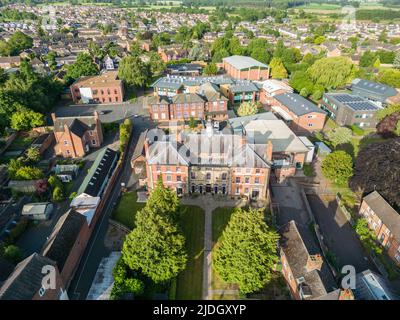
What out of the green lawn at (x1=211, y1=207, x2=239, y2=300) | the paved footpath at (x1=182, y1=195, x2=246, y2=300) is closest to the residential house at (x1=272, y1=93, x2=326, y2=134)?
the paved footpath at (x1=182, y1=195, x2=246, y2=300)

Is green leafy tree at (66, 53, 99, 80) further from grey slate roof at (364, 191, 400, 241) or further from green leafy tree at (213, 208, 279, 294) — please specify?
grey slate roof at (364, 191, 400, 241)

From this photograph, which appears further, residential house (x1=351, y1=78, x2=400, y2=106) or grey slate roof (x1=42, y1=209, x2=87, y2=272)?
residential house (x1=351, y1=78, x2=400, y2=106)

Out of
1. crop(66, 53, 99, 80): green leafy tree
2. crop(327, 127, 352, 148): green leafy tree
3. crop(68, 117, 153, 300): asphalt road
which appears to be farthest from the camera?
crop(66, 53, 99, 80): green leafy tree

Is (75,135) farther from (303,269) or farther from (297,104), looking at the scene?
(297,104)

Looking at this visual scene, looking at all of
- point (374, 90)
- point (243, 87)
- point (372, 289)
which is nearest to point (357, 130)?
point (374, 90)

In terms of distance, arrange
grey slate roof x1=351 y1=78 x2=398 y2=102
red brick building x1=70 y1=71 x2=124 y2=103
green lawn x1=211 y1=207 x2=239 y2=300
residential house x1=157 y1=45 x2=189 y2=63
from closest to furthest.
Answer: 1. green lawn x1=211 y1=207 x2=239 y2=300
2. grey slate roof x1=351 y1=78 x2=398 y2=102
3. red brick building x1=70 y1=71 x2=124 y2=103
4. residential house x1=157 y1=45 x2=189 y2=63

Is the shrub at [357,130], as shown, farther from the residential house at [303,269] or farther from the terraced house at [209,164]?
the residential house at [303,269]

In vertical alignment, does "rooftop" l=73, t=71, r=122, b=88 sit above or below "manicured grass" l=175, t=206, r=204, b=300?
above
